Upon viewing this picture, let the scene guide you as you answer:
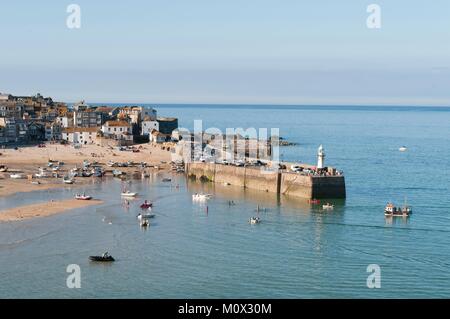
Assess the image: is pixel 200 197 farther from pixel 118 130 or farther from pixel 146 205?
pixel 118 130

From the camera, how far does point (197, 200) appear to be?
5084 cm

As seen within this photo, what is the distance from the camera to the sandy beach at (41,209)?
42438mm

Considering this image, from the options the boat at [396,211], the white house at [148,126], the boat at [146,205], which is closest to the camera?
the boat at [396,211]

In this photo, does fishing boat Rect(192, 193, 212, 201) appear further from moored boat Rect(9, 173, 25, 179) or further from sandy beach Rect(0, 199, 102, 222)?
moored boat Rect(9, 173, 25, 179)

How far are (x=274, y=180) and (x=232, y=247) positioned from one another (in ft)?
67.8

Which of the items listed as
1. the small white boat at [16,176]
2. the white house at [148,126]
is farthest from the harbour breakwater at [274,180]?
the white house at [148,126]

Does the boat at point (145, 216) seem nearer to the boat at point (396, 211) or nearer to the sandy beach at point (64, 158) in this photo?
the boat at point (396, 211)

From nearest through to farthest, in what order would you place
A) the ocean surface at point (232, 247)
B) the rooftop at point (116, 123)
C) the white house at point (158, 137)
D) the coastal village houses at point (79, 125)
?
the ocean surface at point (232, 247) < the coastal village houses at point (79, 125) < the white house at point (158, 137) < the rooftop at point (116, 123)

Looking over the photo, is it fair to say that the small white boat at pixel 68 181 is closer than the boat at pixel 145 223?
No

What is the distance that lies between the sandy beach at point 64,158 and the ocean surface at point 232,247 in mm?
6987

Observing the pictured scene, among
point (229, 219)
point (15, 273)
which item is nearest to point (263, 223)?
point (229, 219)

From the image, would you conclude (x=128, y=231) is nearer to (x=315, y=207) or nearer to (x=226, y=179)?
(x=315, y=207)

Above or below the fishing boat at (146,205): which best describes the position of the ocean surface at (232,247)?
below

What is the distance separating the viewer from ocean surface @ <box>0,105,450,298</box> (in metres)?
27.7
